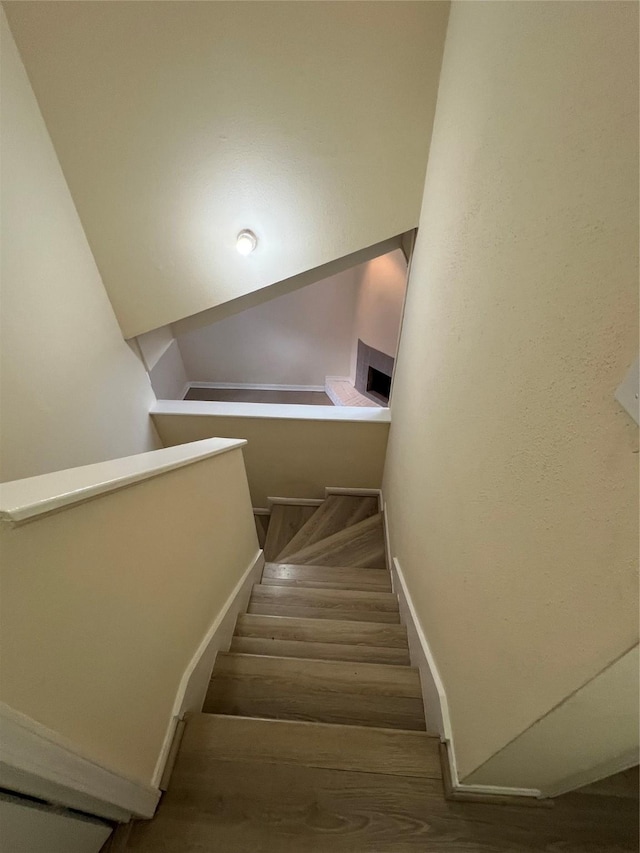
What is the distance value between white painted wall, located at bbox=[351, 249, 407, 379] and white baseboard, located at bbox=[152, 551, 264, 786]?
2742 millimetres

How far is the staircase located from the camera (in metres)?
0.90

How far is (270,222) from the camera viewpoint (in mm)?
1843

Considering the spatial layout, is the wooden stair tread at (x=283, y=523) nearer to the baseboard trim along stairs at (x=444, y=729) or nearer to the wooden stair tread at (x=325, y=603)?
the wooden stair tread at (x=325, y=603)

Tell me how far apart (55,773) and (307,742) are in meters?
0.72

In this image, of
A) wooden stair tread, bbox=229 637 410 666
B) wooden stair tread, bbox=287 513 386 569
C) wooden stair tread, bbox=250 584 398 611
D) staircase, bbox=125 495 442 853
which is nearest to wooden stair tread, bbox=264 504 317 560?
wooden stair tread, bbox=287 513 386 569

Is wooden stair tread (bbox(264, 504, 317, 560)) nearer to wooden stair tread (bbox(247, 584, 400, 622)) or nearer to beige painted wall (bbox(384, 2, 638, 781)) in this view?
wooden stair tread (bbox(247, 584, 400, 622))

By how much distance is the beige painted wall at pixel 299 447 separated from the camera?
277cm

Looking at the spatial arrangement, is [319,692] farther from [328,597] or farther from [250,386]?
[250,386]

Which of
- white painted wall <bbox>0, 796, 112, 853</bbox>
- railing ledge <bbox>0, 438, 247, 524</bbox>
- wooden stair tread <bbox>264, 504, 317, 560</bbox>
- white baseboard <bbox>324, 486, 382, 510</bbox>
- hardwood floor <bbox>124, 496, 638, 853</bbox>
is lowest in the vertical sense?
wooden stair tread <bbox>264, 504, 317, 560</bbox>

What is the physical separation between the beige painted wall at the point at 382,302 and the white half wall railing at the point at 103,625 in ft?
9.61

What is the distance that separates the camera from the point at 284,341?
5.05 metres

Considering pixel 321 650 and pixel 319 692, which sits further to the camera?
pixel 321 650

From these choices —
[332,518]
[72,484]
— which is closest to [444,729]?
[72,484]

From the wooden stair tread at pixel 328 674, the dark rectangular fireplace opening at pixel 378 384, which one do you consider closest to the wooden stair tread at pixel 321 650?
the wooden stair tread at pixel 328 674
